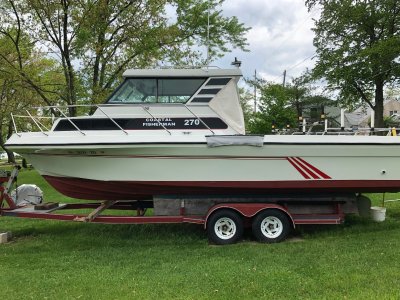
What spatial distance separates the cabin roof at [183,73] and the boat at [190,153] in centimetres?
4

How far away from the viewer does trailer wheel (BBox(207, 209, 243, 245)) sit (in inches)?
279

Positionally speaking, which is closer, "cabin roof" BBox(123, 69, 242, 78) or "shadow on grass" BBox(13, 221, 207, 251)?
"shadow on grass" BBox(13, 221, 207, 251)

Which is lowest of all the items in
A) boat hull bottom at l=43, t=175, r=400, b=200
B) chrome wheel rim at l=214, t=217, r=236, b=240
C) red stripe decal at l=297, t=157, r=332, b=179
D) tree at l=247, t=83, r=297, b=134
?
chrome wheel rim at l=214, t=217, r=236, b=240

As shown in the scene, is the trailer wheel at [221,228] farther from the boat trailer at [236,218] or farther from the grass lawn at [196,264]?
the grass lawn at [196,264]

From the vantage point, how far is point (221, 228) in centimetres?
716

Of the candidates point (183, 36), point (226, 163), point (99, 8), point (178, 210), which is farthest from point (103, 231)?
point (183, 36)

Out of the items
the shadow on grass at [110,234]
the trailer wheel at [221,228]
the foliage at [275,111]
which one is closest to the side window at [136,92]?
the trailer wheel at [221,228]

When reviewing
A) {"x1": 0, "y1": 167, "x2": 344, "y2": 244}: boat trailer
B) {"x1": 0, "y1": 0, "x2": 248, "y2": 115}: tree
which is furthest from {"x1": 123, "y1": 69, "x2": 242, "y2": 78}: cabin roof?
{"x1": 0, "y1": 0, "x2": 248, "y2": 115}: tree

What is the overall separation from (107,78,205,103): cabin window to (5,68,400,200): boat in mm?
18

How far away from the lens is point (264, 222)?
7.13m

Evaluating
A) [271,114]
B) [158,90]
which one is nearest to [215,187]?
[158,90]

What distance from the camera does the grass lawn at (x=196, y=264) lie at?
482 centimetres

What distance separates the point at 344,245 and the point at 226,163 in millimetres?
2147

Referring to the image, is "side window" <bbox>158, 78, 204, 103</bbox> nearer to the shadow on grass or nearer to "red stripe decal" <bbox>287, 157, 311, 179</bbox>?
"red stripe decal" <bbox>287, 157, 311, 179</bbox>
